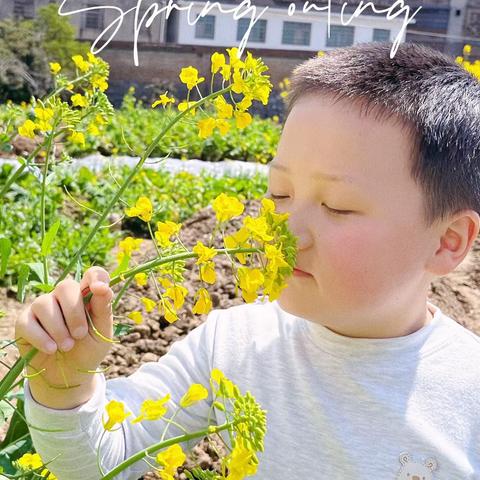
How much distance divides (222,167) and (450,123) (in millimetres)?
5450

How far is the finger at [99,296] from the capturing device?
0.99 meters

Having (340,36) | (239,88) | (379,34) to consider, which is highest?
(239,88)

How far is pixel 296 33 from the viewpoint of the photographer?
19516mm

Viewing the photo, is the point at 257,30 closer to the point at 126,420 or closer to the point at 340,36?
the point at 340,36

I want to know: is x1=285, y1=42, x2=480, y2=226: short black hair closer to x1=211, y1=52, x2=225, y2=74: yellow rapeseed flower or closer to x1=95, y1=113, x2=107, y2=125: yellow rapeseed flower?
x1=211, y1=52, x2=225, y2=74: yellow rapeseed flower

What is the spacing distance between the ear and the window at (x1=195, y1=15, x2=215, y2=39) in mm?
17333

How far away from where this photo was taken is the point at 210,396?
1473 millimetres

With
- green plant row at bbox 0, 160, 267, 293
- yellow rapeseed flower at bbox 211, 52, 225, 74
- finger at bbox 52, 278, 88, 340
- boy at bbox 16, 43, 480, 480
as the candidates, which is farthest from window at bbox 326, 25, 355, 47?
finger at bbox 52, 278, 88, 340

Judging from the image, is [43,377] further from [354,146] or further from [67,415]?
[354,146]

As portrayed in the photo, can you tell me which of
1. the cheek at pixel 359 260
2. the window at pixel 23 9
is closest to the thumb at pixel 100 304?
the cheek at pixel 359 260

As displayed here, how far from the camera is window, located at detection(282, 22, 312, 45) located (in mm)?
19141

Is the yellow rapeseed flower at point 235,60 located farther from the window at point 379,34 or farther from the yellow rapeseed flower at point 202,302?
the window at point 379,34

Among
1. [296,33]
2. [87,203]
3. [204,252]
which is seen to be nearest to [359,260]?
[204,252]

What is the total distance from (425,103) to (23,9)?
14045mm
